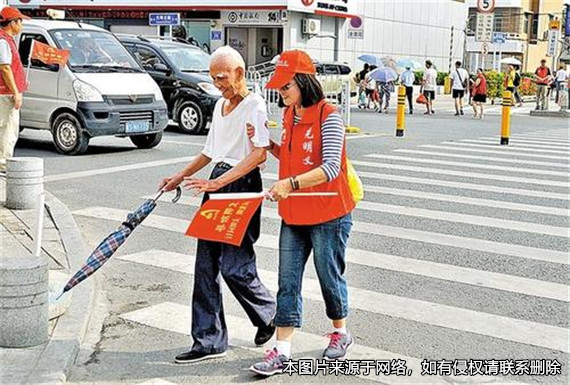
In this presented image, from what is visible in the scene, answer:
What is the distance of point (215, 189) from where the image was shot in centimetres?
474

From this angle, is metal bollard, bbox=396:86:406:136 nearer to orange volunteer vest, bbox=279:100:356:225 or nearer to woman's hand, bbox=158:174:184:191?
woman's hand, bbox=158:174:184:191

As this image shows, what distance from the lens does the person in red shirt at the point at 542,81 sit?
28000 mm

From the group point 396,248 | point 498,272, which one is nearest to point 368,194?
point 396,248

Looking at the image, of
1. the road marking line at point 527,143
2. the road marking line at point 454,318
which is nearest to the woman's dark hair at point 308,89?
the road marking line at point 454,318

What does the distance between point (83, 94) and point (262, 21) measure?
2559cm

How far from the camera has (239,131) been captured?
191 inches

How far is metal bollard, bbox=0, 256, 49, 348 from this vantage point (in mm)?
4738

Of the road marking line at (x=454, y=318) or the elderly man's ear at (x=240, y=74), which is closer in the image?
the elderly man's ear at (x=240, y=74)

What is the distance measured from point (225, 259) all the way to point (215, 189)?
0.45 m

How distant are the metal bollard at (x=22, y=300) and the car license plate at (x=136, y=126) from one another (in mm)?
8536

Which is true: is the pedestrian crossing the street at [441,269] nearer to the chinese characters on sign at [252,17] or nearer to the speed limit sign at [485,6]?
the speed limit sign at [485,6]

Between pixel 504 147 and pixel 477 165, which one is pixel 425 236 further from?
pixel 504 147

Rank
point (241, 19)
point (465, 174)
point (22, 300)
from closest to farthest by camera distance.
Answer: point (22, 300)
point (465, 174)
point (241, 19)

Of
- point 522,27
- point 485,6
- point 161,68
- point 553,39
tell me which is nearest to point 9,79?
point 161,68
